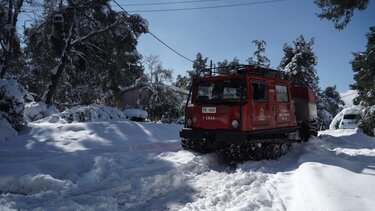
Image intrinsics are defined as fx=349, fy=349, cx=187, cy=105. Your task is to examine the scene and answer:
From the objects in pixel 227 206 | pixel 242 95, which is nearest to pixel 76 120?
pixel 242 95

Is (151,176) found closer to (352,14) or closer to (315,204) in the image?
(315,204)

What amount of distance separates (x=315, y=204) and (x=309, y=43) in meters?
41.2

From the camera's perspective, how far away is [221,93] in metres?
9.84

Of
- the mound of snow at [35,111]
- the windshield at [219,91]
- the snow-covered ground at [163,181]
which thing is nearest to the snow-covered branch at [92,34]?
the mound of snow at [35,111]

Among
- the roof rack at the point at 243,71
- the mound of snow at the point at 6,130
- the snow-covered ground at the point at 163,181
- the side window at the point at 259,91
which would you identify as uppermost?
the roof rack at the point at 243,71

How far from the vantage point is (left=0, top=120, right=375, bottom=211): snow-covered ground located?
5473mm

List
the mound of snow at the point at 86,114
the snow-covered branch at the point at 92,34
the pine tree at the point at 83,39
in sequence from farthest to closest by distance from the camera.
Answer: the snow-covered branch at the point at 92,34, the pine tree at the point at 83,39, the mound of snow at the point at 86,114

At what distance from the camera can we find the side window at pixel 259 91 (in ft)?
31.6

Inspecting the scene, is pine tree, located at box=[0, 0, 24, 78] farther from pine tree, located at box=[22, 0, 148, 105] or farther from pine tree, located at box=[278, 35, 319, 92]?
pine tree, located at box=[278, 35, 319, 92]

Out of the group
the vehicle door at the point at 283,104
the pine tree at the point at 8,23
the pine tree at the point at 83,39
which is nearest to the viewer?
the vehicle door at the point at 283,104

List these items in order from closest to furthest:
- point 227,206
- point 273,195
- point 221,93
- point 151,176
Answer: point 227,206 < point 273,195 < point 151,176 < point 221,93

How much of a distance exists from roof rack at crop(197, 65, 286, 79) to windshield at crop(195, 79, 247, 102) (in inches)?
17.9

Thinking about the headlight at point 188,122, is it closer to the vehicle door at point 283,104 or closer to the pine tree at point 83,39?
the vehicle door at point 283,104

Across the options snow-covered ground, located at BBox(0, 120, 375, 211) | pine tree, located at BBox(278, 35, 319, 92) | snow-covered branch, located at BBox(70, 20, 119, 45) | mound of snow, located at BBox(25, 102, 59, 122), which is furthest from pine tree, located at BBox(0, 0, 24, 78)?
pine tree, located at BBox(278, 35, 319, 92)
